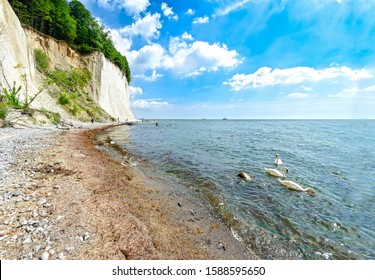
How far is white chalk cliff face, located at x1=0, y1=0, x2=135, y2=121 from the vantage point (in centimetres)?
2108

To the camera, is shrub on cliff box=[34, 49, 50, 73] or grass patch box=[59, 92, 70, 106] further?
shrub on cliff box=[34, 49, 50, 73]

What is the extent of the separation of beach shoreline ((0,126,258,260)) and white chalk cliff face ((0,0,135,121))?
18.8 metres

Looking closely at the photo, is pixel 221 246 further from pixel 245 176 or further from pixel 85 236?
pixel 245 176

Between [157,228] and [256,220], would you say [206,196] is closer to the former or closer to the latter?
[256,220]

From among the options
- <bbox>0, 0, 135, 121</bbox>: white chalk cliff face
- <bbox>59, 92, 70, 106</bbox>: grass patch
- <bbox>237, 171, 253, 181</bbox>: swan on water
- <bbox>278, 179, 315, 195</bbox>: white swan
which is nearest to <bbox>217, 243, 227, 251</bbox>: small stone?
<bbox>237, 171, 253, 181</bbox>: swan on water

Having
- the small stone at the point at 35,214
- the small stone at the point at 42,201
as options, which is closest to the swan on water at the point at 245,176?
the small stone at the point at 42,201

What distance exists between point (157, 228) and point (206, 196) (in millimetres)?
3040

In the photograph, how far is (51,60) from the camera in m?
34.7

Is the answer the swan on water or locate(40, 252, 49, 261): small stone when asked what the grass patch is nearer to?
the swan on water

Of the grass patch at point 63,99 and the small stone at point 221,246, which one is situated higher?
the grass patch at point 63,99

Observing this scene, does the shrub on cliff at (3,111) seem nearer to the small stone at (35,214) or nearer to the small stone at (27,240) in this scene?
the small stone at (35,214)

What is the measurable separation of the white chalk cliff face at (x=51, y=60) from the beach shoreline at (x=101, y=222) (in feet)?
61.7

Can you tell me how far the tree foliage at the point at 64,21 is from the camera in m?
32.2
